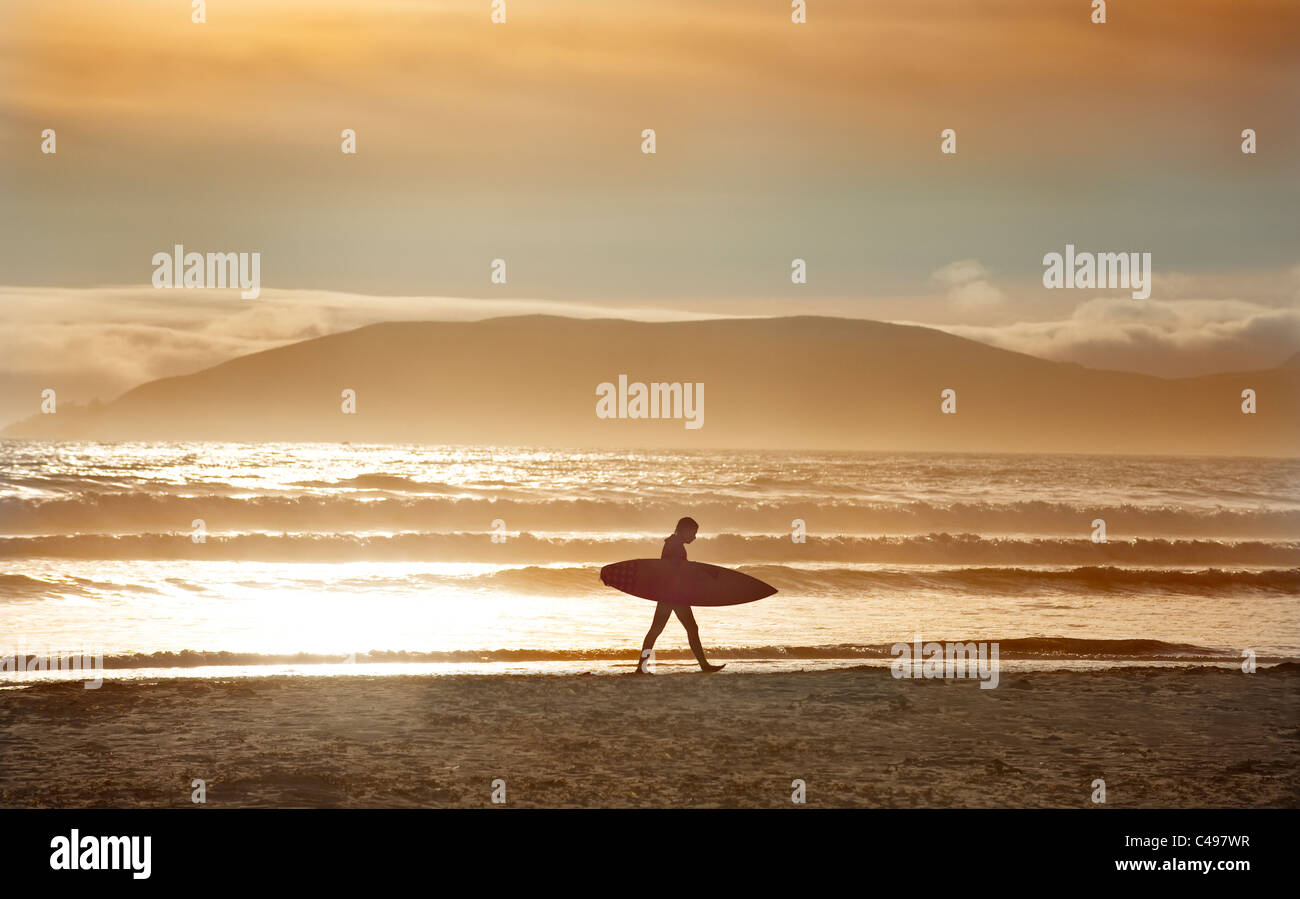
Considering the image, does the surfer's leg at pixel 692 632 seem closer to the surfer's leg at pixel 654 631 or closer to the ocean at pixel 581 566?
the surfer's leg at pixel 654 631

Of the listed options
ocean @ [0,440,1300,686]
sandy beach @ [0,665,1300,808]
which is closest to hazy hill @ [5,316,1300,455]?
ocean @ [0,440,1300,686]

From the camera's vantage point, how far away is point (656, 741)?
9.27m

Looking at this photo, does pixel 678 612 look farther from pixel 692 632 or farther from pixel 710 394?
pixel 710 394

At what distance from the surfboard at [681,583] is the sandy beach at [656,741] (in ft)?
2.90

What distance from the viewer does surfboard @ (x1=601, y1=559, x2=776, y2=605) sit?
1242 cm

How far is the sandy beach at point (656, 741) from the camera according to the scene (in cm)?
779

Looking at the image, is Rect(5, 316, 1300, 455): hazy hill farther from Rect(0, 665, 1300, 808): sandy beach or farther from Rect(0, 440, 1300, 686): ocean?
Rect(0, 665, 1300, 808): sandy beach

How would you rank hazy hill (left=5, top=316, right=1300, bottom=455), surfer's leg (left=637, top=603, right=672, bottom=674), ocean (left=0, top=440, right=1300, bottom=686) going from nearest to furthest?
surfer's leg (left=637, top=603, right=672, bottom=674) → ocean (left=0, top=440, right=1300, bottom=686) → hazy hill (left=5, top=316, right=1300, bottom=455)

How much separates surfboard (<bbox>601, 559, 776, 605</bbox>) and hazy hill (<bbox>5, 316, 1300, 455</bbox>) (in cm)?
10221

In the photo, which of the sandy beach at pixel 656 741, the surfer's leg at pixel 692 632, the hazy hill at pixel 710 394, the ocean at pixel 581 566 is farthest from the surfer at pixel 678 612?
the hazy hill at pixel 710 394

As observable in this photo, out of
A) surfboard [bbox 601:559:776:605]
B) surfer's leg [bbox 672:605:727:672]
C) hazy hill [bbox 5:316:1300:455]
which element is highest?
hazy hill [bbox 5:316:1300:455]

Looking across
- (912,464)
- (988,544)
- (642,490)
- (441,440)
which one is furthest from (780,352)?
(988,544)
